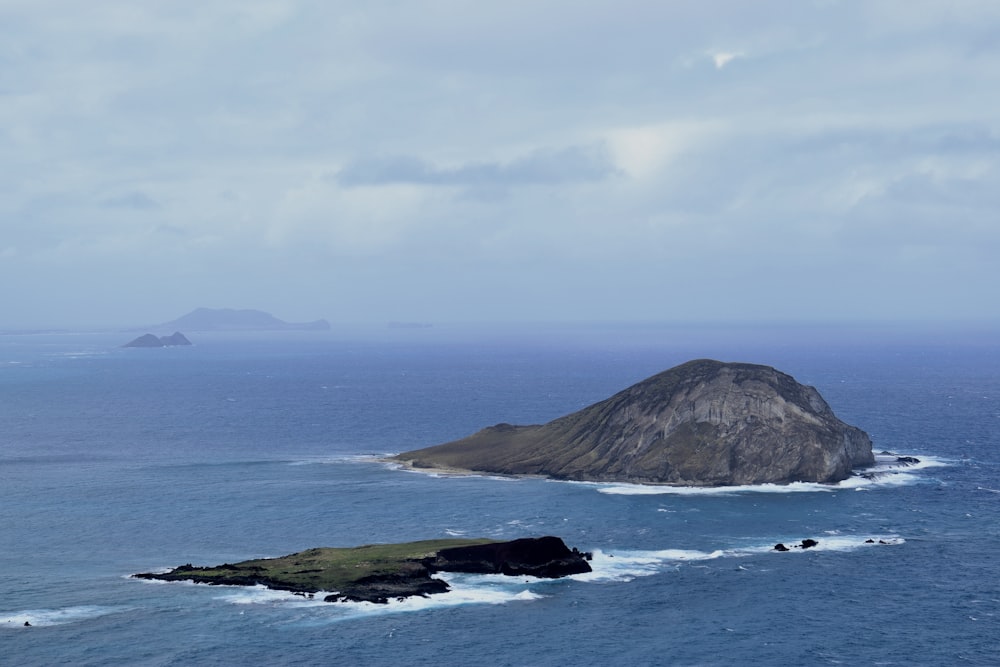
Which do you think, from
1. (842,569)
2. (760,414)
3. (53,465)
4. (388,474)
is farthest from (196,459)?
(842,569)

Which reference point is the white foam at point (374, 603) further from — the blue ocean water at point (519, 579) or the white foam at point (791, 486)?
the white foam at point (791, 486)

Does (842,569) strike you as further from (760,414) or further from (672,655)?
(760,414)

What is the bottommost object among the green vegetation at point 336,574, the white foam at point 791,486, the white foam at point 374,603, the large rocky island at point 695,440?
the white foam at point 374,603

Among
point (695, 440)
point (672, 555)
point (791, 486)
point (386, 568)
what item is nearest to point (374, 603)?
point (386, 568)

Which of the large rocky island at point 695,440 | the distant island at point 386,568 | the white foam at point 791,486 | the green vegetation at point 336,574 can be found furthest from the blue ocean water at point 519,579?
the large rocky island at point 695,440

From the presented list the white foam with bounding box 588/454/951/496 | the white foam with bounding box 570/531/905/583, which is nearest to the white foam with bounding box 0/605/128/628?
the white foam with bounding box 570/531/905/583
